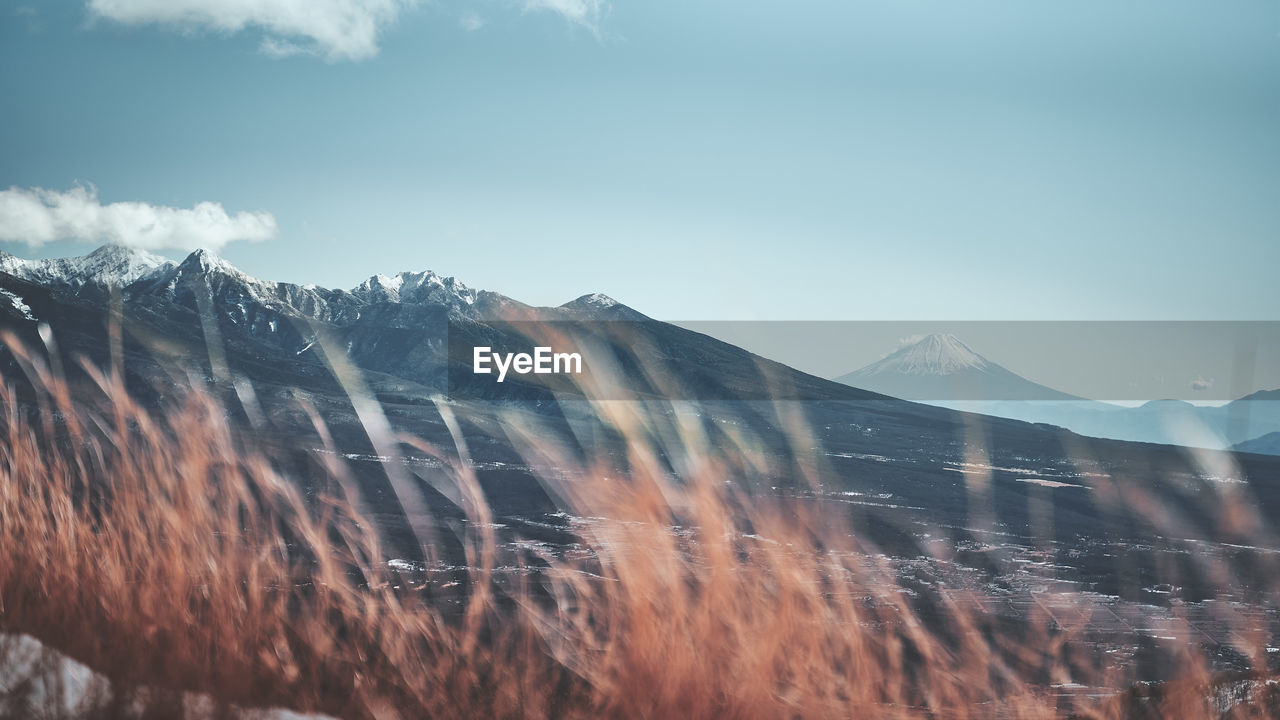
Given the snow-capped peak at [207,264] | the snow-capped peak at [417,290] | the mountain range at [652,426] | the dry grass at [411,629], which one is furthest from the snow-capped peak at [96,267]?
the dry grass at [411,629]

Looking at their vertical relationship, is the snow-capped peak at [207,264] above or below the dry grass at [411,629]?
above

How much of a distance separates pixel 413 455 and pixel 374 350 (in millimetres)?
71834

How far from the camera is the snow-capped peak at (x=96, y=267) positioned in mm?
126875

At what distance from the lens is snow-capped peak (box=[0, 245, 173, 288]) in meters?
127

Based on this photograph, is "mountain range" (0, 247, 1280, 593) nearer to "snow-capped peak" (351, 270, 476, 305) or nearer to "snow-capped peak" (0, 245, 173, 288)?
"snow-capped peak" (351, 270, 476, 305)

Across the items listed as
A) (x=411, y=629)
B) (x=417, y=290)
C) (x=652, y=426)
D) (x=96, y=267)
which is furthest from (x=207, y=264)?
(x=411, y=629)

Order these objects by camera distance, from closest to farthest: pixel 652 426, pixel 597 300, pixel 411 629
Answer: pixel 411 629 → pixel 652 426 → pixel 597 300

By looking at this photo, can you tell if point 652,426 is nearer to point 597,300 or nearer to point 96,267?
point 597,300

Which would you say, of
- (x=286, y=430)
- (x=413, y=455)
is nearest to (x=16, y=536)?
(x=413, y=455)

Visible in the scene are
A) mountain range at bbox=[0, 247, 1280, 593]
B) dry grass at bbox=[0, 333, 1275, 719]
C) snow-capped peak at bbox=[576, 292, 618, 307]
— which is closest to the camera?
dry grass at bbox=[0, 333, 1275, 719]

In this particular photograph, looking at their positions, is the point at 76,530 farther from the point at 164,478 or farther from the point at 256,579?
the point at 256,579

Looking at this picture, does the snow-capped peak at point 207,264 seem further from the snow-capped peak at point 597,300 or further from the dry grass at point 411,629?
the dry grass at point 411,629

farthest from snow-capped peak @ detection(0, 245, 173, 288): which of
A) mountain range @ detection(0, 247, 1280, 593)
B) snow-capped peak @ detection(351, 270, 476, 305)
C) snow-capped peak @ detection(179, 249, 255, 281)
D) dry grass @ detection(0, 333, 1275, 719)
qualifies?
dry grass @ detection(0, 333, 1275, 719)

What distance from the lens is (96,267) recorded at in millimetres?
143875
